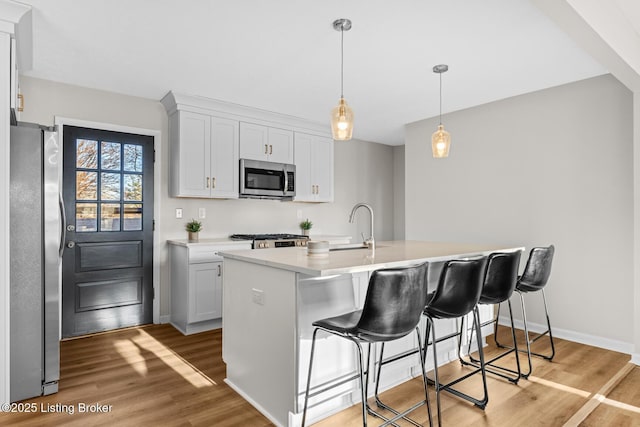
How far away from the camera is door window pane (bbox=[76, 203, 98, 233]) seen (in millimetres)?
3568

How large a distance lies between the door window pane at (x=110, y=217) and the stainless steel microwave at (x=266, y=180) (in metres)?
1.30

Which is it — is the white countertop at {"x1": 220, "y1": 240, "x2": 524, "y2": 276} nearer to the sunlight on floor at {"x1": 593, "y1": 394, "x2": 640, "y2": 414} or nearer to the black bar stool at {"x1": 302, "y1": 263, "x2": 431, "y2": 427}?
the black bar stool at {"x1": 302, "y1": 263, "x2": 431, "y2": 427}

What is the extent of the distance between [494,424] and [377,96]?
307 cm

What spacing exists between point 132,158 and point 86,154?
1.34 feet

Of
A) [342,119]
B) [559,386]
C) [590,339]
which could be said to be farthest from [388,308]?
[590,339]

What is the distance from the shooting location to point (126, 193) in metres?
3.83

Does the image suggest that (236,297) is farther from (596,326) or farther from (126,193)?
(596,326)

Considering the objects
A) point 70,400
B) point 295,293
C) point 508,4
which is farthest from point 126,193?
point 508,4

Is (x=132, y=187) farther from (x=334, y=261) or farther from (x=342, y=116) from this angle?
(x=334, y=261)

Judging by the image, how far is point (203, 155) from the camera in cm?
402

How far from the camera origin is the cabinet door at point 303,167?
484 cm

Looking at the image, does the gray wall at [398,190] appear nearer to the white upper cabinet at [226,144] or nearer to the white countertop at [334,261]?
the white upper cabinet at [226,144]

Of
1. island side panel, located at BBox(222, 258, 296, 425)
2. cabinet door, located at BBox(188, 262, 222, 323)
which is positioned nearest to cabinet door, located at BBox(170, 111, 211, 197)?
cabinet door, located at BBox(188, 262, 222, 323)

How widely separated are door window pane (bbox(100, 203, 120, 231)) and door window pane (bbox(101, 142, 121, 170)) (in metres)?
0.39
